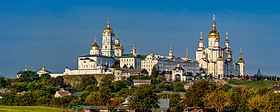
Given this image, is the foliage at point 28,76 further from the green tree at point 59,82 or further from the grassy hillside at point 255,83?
the grassy hillside at point 255,83

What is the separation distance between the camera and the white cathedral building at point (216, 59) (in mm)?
128125

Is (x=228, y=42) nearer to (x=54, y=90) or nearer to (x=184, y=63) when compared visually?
(x=184, y=63)

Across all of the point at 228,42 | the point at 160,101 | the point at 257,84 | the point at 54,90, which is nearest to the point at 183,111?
the point at 160,101

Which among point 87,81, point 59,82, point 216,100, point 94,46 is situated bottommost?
point 216,100

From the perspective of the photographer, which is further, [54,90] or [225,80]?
[225,80]

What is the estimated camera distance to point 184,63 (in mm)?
128500

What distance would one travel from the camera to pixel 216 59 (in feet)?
429

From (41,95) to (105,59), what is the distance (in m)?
47.4

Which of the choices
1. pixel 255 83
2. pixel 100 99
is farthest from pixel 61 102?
pixel 255 83

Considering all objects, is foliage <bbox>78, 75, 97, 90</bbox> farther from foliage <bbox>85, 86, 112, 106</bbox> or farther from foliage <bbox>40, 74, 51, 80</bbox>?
foliage <bbox>85, 86, 112, 106</bbox>

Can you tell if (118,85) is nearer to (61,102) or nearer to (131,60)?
(131,60)

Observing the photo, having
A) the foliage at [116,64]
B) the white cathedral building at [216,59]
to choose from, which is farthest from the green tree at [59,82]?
the white cathedral building at [216,59]

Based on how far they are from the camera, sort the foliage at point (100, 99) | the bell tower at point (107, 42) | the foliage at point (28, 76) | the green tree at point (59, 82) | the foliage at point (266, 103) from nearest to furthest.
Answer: the foliage at point (266, 103) → the foliage at point (100, 99) → the green tree at point (59, 82) → the foliage at point (28, 76) → the bell tower at point (107, 42)

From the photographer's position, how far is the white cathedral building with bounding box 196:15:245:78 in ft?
420
